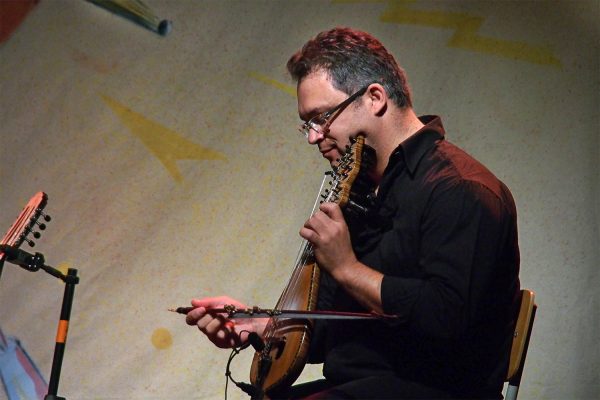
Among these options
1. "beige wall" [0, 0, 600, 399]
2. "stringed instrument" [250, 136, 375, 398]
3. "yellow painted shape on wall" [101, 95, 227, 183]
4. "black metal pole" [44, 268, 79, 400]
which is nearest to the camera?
"stringed instrument" [250, 136, 375, 398]

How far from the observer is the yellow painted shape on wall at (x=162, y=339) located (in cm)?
335

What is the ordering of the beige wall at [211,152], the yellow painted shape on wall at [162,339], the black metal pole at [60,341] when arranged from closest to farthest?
the black metal pole at [60,341]
the beige wall at [211,152]
the yellow painted shape on wall at [162,339]

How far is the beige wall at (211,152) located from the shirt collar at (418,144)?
1.14m

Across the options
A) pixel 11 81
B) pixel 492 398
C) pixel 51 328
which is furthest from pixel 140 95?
pixel 492 398

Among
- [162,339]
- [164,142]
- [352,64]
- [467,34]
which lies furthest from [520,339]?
[164,142]

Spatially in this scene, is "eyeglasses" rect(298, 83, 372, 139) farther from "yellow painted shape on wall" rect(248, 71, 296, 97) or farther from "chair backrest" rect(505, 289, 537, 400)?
"yellow painted shape on wall" rect(248, 71, 296, 97)

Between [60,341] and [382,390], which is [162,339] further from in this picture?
[382,390]

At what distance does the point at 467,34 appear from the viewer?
10.6 ft

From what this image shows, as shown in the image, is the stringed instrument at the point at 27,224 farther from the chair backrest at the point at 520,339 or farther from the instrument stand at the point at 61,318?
the chair backrest at the point at 520,339

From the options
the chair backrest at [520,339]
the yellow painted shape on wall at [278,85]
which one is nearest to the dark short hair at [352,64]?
the chair backrest at [520,339]

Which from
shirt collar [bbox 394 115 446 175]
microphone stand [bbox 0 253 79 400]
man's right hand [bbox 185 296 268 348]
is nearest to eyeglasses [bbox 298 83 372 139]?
shirt collar [bbox 394 115 446 175]

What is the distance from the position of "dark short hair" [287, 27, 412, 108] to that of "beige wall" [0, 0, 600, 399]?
107cm

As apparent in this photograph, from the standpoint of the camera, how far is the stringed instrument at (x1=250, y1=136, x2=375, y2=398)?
191cm

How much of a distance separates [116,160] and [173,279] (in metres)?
0.59
